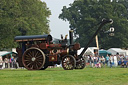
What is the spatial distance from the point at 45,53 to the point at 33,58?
0.84m

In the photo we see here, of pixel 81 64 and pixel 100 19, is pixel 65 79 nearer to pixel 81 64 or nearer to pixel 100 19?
pixel 81 64

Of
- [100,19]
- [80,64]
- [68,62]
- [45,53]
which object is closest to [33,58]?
[45,53]

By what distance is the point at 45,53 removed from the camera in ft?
75.9

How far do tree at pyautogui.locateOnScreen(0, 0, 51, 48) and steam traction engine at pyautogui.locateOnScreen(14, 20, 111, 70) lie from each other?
28.2 m

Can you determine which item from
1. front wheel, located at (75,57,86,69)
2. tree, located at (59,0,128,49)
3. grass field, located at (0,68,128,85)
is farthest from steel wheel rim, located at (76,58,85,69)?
tree, located at (59,0,128,49)

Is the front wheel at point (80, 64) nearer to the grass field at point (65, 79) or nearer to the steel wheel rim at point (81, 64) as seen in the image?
the steel wheel rim at point (81, 64)

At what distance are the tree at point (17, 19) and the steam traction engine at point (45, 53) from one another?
1110 inches

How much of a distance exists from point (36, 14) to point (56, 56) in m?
33.5

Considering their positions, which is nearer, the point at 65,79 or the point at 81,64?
the point at 65,79

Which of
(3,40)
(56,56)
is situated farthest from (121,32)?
(56,56)

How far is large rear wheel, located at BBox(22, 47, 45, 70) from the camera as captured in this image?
74.4 ft

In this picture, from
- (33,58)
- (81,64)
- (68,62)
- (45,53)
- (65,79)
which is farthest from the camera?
(81,64)

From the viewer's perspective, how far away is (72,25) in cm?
7988

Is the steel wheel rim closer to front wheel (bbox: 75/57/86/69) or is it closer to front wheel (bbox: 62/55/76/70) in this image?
front wheel (bbox: 75/57/86/69)
